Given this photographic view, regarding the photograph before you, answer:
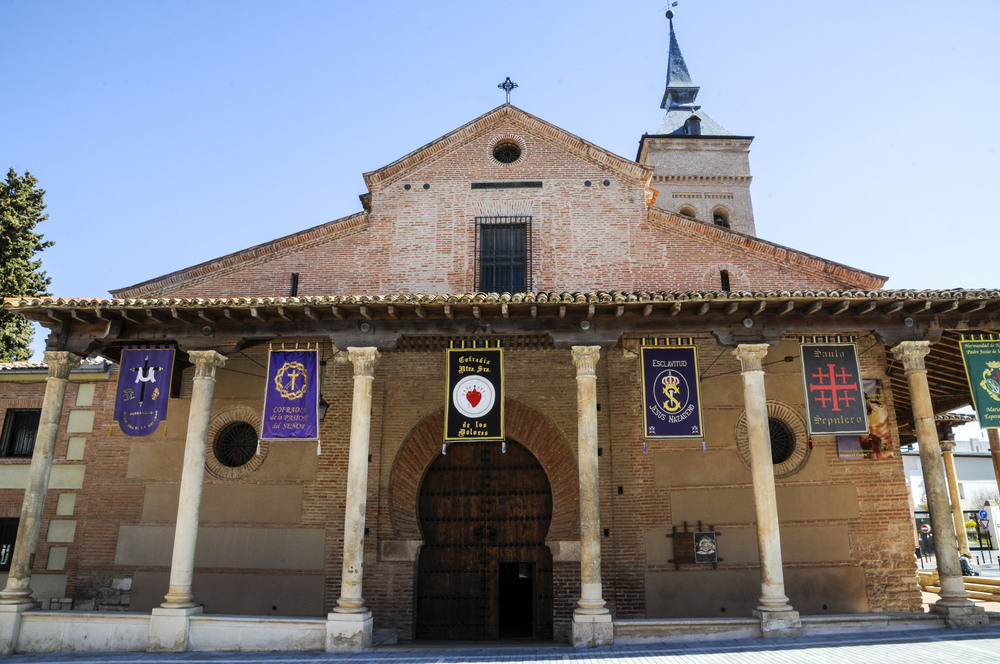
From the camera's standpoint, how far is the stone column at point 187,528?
10320mm

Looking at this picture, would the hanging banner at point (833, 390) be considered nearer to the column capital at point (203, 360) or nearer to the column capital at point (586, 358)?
the column capital at point (586, 358)

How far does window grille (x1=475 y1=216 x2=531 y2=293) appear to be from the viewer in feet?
46.4

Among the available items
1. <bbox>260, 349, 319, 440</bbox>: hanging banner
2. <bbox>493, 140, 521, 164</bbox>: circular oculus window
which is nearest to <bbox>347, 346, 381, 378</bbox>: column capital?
<bbox>260, 349, 319, 440</bbox>: hanging banner

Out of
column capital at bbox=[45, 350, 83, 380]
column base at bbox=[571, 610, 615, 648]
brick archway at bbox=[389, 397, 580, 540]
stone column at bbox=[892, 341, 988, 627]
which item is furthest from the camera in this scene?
brick archway at bbox=[389, 397, 580, 540]

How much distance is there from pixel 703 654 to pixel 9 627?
10.3 meters

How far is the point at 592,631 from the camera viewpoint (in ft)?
33.0

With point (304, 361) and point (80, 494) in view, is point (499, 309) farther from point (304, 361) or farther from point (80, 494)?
point (80, 494)

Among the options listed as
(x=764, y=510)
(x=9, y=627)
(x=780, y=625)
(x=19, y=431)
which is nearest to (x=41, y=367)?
(x=19, y=431)

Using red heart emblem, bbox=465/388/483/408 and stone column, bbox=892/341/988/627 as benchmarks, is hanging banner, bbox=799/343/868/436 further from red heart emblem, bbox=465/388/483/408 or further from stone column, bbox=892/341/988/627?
red heart emblem, bbox=465/388/483/408

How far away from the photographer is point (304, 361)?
462 inches

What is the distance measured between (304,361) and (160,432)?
4381 millimetres

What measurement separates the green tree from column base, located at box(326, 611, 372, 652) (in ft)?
54.4

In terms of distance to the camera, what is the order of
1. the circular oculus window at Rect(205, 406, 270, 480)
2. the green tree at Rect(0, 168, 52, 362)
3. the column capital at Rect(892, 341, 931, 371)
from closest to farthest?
1. the column capital at Rect(892, 341, 931, 371)
2. the circular oculus window at Rect(205, 406, 270, 480)
3. the green tree at Rect(0, 168, 52, 362)

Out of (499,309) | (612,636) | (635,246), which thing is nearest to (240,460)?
(499,309)
